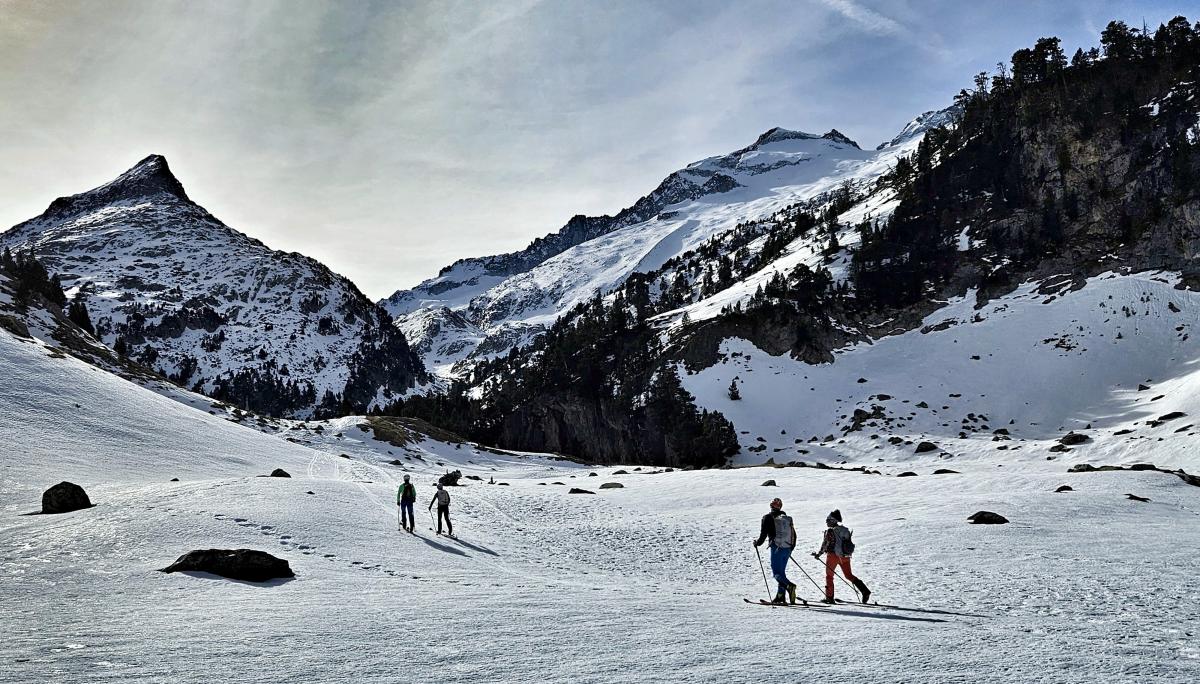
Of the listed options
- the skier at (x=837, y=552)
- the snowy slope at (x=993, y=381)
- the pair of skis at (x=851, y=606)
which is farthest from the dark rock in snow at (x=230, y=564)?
the snowy slope at (x=993, y=381)

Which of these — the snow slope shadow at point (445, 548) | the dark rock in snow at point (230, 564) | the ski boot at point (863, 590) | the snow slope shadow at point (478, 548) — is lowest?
the snow slope shadow at point (478, 548)

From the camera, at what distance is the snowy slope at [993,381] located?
63.4 meters

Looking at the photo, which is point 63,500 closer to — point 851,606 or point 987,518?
point 851,606

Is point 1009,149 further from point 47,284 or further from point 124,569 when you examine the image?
point 47,284

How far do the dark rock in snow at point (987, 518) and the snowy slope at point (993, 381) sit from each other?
1327 inches

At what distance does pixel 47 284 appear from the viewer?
349 ft

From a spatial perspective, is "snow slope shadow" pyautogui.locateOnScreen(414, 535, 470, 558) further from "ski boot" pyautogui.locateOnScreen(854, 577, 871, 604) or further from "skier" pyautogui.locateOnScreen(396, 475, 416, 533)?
"ski boot" pyautogui.locateOnScreen(854, 577, 871, 604)

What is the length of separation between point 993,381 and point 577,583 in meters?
75.6

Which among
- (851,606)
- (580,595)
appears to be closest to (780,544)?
(851,606)

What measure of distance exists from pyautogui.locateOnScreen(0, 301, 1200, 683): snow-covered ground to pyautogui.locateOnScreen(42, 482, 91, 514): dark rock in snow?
0.91 metres

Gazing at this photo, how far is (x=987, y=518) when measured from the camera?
24.6 meters

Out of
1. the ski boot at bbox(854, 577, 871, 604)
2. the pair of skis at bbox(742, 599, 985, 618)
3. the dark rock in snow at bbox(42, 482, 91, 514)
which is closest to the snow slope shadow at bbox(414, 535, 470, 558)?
the pair of skis at bbox(742, 599, 985, 618)

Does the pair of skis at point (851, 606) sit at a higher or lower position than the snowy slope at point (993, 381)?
lower

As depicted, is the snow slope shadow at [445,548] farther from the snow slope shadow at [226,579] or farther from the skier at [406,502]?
the snow slope shadow at [226,579]
